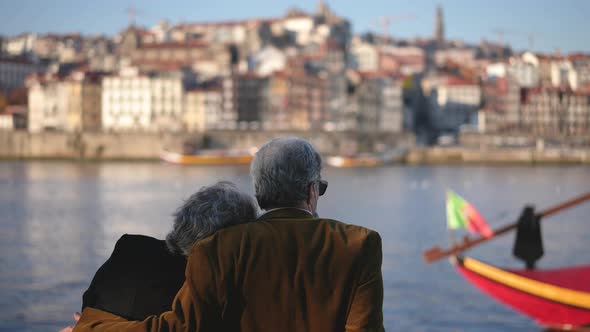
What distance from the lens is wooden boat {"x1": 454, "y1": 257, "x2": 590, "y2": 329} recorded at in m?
9.31

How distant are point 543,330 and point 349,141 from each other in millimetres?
65870

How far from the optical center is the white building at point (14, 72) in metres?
104

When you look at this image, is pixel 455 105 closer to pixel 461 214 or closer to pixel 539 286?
pixel 461 214

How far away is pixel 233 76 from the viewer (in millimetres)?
77438

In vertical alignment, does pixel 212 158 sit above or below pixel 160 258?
below

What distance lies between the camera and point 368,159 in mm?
75062

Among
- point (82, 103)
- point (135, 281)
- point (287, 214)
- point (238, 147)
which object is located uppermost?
point (287, 214)

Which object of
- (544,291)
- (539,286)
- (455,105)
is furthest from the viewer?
(455,105)

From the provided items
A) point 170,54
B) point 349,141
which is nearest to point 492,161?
point 349,141

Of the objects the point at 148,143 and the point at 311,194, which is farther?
the point at 148,143

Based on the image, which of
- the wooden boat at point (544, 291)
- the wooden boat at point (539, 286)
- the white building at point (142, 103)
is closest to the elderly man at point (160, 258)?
the wooden boat at point (539, 286)

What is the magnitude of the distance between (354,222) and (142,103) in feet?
174

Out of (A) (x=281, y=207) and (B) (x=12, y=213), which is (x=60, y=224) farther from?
(A) (x=281, y=207)

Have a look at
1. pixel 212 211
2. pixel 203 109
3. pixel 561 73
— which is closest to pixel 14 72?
pixel 203 109
